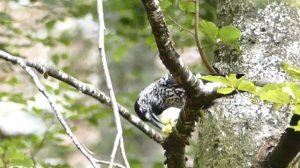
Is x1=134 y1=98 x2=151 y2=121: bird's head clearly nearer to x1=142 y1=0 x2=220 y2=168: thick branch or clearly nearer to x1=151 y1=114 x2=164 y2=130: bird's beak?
x1=151 y1=114 x2=164 y2=130: bird's beak

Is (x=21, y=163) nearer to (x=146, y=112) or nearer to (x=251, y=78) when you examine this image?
(x=146, y=112)

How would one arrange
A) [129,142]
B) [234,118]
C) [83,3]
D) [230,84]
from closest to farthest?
[230,84]
[234,118]
[83,3]
[129,142]

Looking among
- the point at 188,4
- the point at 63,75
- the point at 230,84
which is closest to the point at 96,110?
the point at 188,4

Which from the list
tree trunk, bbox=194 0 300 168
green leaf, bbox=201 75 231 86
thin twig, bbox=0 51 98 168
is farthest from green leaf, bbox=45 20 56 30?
green leaf, bbox=201 75 231 86

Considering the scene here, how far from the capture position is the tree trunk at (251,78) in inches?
64.9

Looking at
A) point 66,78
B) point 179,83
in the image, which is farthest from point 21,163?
point 179,83

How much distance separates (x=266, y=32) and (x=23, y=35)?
1952 mm

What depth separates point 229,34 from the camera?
1.54 meters

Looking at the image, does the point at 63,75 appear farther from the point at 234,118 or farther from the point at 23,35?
the point at 23,35

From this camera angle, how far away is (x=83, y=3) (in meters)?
3.28

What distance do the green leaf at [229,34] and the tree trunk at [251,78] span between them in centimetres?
13

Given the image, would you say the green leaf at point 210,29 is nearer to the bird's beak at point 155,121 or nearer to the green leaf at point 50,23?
the bird's beak at point 155,121

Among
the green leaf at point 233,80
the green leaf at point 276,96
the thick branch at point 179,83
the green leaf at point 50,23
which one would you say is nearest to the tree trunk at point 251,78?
the thick branch at point 179,83

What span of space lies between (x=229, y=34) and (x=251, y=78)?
0.56 feet
